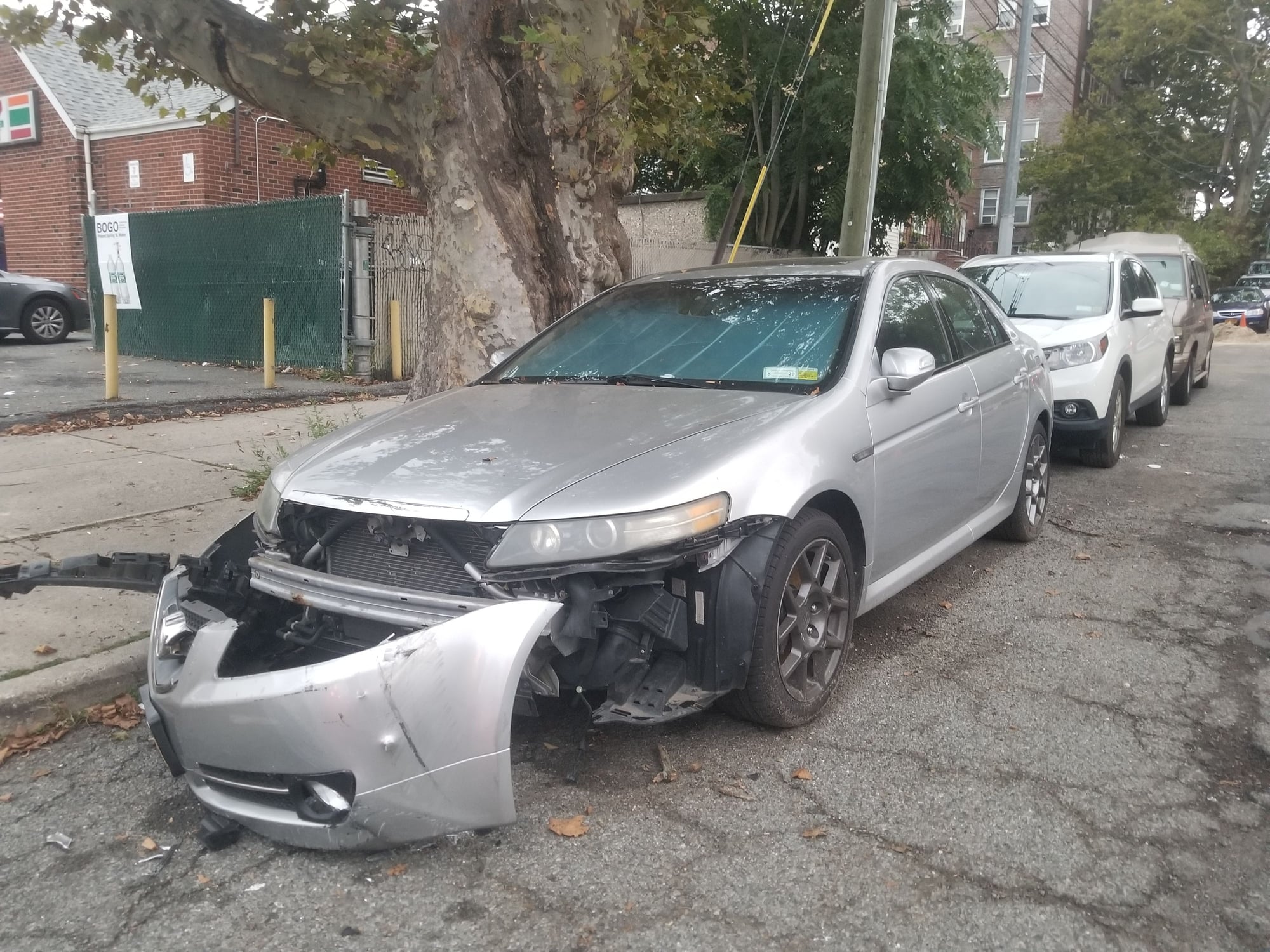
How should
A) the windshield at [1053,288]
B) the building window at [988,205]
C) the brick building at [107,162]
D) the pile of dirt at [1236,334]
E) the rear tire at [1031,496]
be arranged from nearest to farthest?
the rear tire at [1031,496] < the windshield at [1053,288] < the brick building at [107,162] < the pile of dirt at [1236,334] < the building window at [988,205]

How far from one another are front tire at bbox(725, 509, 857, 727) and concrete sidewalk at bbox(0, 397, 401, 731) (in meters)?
2.45

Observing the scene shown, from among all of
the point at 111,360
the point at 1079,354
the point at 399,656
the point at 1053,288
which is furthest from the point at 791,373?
the point at 111,360

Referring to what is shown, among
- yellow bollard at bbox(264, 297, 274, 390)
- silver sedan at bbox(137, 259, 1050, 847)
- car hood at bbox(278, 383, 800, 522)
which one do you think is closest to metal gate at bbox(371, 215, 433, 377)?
yellow bollard at bbox(264, 297, 274, 390)

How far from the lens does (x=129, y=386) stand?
11430mm

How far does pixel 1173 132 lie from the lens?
36.6 m

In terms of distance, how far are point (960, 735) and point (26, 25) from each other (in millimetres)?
6549

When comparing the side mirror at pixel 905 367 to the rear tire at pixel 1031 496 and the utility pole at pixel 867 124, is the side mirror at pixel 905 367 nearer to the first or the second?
the rear tire at pixel 1031 496

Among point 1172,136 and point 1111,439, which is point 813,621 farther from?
point 1172,136

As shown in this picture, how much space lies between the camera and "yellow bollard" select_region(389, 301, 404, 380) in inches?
488

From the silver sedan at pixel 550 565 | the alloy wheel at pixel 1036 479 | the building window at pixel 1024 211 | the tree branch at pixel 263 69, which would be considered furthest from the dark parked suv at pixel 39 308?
the building window at pixel 1024 211

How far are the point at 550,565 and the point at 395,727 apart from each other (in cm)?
60

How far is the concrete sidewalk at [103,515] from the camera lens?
3.88m

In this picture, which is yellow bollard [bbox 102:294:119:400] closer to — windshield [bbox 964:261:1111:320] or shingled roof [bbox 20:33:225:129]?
shingled roof [bbox 20:33:225:129]

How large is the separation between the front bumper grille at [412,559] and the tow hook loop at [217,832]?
0.76 metres
